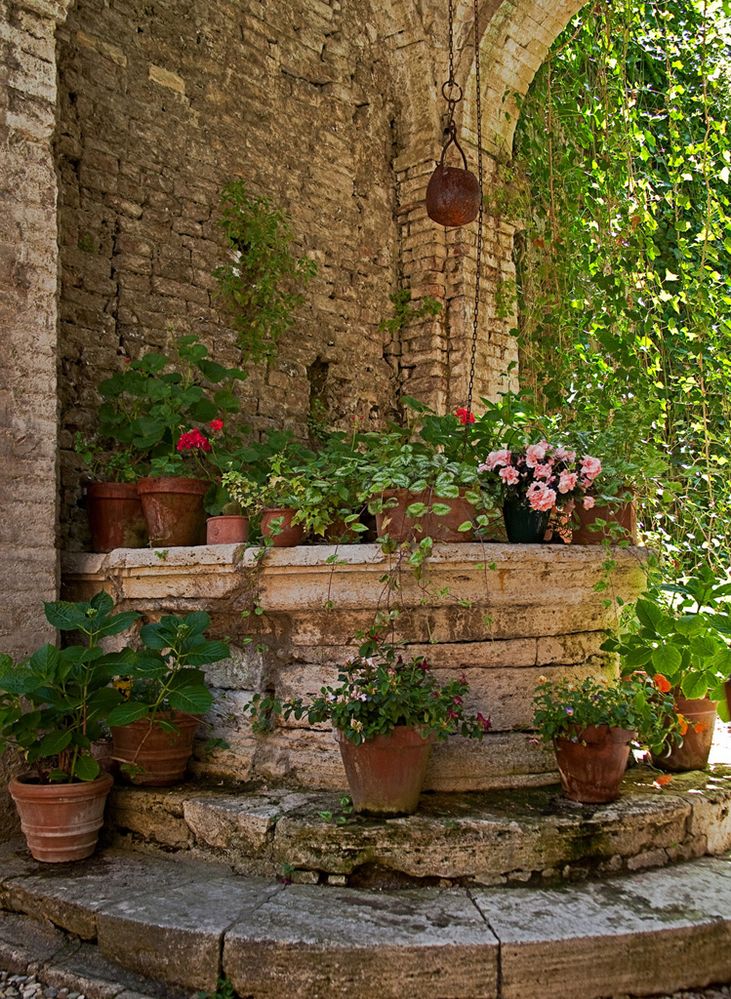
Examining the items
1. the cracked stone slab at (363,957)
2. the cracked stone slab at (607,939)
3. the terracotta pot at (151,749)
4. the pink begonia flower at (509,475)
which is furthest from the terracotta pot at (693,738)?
the terracotta pot at (151,749)

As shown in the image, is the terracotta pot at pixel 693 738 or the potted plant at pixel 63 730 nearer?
the potted plant at pixel 63 730

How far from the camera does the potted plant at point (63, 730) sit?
11.3 feet

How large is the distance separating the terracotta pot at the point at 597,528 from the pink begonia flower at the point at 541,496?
246mm

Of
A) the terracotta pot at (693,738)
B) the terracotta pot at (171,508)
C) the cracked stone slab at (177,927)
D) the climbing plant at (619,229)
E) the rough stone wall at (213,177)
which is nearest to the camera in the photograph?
the cracked stone slab at (177,927)

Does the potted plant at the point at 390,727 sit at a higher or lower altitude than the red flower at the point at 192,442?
lower

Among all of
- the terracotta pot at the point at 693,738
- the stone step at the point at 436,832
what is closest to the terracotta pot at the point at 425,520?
the stone step at the point at 436,832

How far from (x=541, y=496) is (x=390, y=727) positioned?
1114 mm

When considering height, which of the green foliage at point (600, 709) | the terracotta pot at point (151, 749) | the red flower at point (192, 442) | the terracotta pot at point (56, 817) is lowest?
the terracotta pot at point (56, 817)

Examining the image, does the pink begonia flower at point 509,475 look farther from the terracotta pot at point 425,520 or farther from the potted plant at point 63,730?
the potted plant at point 63,730

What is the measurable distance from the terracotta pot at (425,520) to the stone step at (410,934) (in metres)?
1.31

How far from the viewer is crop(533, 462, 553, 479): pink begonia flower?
371 cm

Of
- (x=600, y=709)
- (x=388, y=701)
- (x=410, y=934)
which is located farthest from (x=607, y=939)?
(x=388, y=701)

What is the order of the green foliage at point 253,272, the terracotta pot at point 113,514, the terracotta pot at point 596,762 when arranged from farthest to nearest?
the green foliage at point 253,272
the terracotta pot at point 113,514
the terracotta pot at point 596,762

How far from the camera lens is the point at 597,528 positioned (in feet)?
12.4
